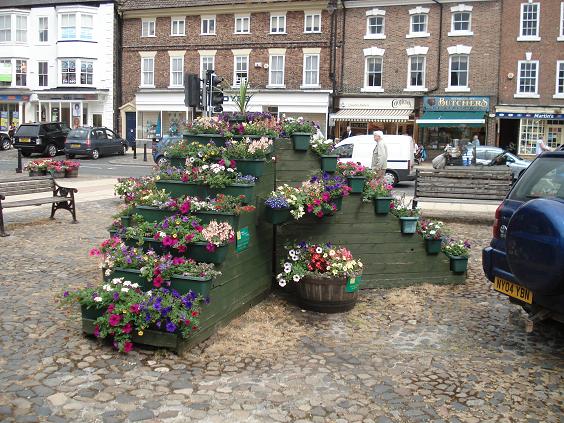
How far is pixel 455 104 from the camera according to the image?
35344 mm

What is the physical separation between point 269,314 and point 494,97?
31572mm

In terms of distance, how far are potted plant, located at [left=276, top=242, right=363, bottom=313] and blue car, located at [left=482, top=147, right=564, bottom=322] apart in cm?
141

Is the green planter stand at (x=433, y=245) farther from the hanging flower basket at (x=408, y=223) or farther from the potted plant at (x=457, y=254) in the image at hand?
the hanging flower basket at (x=408, y=223)

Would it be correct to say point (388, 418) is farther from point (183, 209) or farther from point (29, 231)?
point (29, 231)

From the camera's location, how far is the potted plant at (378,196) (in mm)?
7348

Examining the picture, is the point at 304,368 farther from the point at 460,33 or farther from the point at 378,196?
the point at 460,33

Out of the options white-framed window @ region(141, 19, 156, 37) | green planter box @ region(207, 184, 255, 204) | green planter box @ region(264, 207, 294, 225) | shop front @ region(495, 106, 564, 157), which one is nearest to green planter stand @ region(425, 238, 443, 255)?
Answer: green planter box @ region(264, 207, 294, 225)

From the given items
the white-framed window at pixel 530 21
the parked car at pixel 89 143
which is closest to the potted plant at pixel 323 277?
the parked car at pixel 89 143

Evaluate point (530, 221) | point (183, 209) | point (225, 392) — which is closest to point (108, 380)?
point (225, 392)

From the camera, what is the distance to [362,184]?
7312 millimetres

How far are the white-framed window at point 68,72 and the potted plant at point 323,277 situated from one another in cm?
4090

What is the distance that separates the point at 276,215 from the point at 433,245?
2371mm

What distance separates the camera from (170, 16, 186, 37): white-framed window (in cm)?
4122

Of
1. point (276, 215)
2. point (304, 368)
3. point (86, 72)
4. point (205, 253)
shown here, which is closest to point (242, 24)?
point (86, 72)
